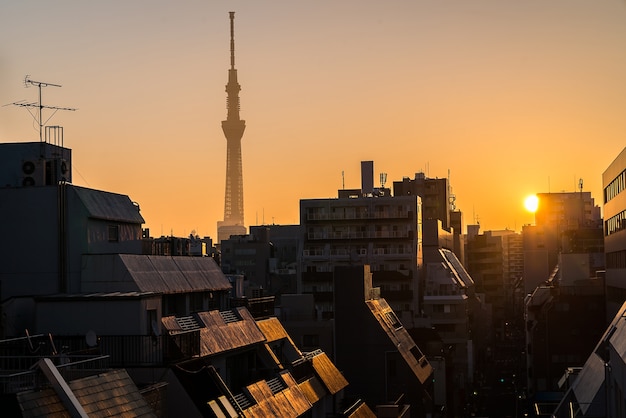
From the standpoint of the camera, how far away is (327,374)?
4819cm

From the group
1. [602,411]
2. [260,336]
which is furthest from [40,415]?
[602,411]

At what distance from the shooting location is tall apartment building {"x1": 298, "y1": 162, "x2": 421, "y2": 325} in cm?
10469

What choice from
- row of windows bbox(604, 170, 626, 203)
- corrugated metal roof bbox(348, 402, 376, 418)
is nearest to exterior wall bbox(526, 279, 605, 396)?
row of windows bbox(604, 170, 626, 203)

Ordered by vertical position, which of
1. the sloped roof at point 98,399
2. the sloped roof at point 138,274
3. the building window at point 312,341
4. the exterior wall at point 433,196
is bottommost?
the building window at point 312,341

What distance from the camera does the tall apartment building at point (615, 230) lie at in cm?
7001

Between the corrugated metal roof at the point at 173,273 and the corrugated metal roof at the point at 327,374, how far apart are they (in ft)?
24.0

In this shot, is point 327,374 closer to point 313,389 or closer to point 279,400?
point 313,389

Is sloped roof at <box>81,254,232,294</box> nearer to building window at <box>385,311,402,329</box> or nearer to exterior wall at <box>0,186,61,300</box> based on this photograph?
exterior wall at <box>0,186,61,300</box>

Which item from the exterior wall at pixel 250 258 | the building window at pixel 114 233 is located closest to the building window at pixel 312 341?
the building window at pixel 114 233

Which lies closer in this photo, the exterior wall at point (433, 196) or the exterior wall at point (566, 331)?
the exterior wall at point (566, 331)

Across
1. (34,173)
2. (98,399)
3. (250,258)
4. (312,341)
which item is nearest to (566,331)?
(312,341)

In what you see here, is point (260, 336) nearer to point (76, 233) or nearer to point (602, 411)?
point (76, 233)

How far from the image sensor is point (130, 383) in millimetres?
24609

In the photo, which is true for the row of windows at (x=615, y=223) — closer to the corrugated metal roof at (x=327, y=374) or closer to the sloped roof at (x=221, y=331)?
the corrugated metal roof at (x=327, y=374)
